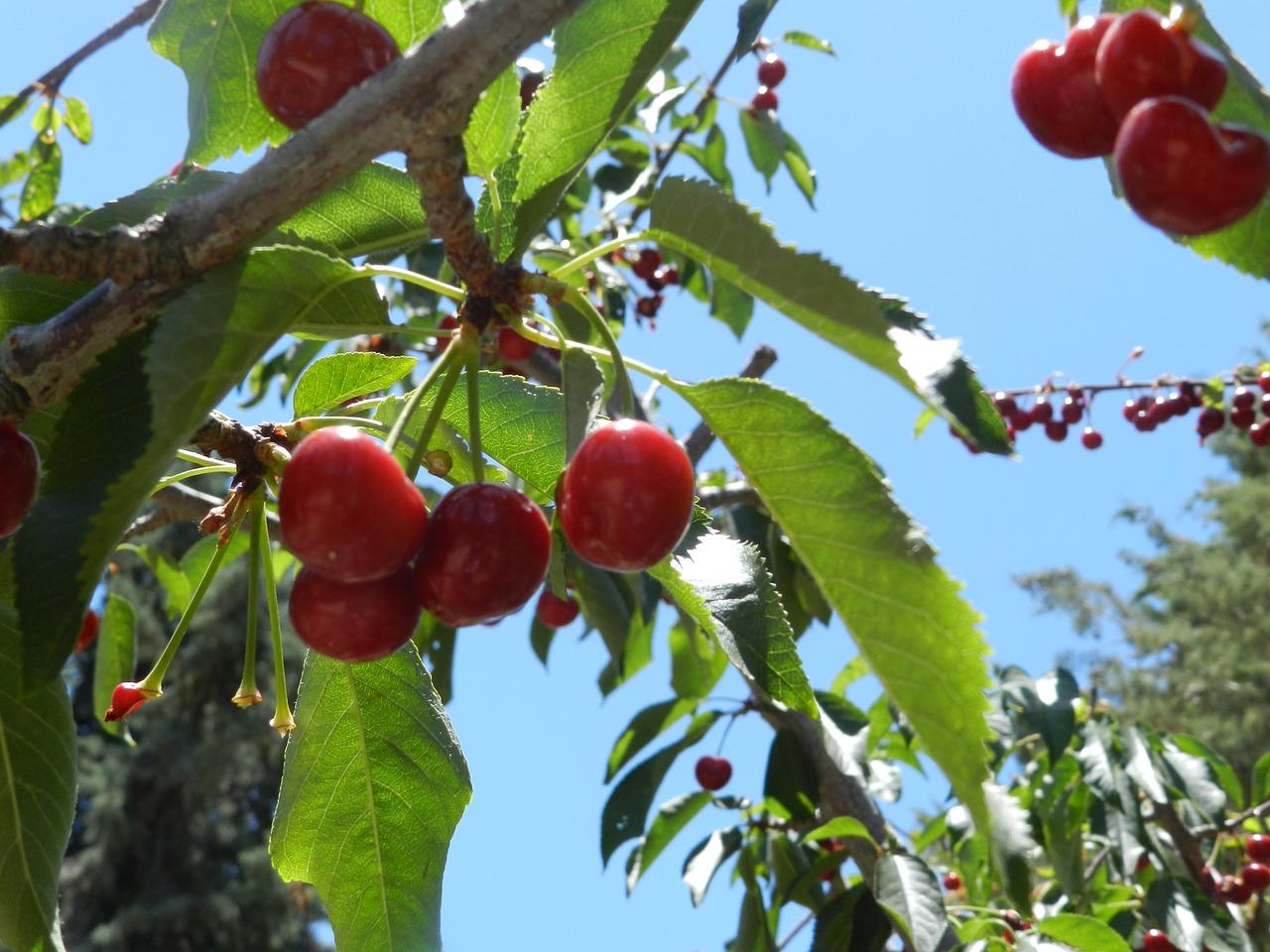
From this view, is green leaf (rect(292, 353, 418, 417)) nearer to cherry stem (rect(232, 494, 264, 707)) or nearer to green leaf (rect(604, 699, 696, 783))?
cherry stem (rect(232, 494, 264, 707))

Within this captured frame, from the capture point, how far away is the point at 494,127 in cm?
124

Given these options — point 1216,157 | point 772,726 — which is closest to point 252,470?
point 1216,157

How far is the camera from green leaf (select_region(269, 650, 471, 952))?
5.00 feet

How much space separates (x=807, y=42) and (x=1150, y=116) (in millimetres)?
4755

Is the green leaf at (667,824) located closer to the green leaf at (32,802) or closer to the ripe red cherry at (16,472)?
the green leaf at (32,802)

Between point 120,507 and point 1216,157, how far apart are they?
0.92m

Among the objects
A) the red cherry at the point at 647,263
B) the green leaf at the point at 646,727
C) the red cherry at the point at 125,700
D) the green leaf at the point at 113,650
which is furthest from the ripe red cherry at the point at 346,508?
the red cherry at the point at 647,263

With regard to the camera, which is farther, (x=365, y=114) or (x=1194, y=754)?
(x=1194, y=754)

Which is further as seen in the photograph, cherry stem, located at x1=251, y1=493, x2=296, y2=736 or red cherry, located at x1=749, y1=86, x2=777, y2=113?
red cherry, located at x1=749, y1=86, x2=777, y2=113

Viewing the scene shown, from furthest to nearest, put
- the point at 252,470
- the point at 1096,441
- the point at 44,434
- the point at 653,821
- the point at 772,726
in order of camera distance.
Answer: the point at 1096,441, the point at 653,821, the point at 772,726, the point at 252,470, the point at 44,434

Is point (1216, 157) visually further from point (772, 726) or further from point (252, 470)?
point (772, 726)

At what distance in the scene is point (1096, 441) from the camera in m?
6.07

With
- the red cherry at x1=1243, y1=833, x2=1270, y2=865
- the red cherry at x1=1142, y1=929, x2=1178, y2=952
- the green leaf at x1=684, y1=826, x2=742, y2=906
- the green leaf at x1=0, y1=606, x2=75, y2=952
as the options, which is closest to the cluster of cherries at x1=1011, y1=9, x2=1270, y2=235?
the green leaf at x1=0, y1=606, x2=75, y2=952

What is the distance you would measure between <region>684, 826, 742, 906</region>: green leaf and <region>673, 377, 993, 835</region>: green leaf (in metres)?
2.52
